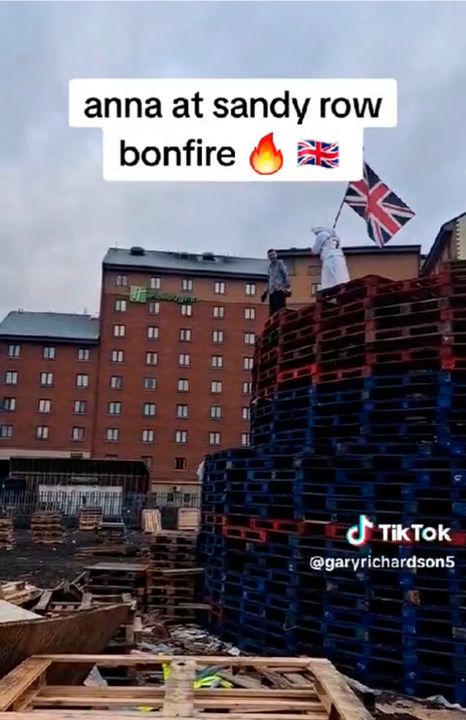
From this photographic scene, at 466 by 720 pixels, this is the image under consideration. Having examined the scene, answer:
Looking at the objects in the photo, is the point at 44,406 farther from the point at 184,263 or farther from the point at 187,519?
the point at 187,519

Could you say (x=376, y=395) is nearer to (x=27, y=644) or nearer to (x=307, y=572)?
(x=307, y=572)

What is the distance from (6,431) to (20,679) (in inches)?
1887

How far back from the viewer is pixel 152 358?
51.2 metres

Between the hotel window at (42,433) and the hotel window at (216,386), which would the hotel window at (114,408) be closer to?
the hotel window at (42,433)

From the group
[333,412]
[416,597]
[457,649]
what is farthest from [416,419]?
[457,649]

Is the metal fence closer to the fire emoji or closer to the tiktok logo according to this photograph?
the fire emoji

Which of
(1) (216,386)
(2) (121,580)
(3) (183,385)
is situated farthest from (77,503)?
(2) (121,580)

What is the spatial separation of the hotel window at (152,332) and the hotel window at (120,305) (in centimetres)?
249

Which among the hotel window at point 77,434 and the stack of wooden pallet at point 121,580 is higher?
the hotel window at point 77,434

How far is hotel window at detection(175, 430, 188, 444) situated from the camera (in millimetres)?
49688

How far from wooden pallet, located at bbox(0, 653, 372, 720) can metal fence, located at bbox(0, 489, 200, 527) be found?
99.6ft

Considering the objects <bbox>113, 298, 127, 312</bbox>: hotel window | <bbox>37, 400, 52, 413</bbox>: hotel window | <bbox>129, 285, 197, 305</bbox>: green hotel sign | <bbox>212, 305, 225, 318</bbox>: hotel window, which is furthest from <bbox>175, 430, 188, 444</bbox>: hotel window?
<bbox>113, 298, 127, 312</bbox>: hotel window

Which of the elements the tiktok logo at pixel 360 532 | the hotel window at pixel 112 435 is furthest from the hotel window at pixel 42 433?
the tiktok logo at pixel 360 532

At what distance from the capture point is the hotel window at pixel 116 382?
50312 millimetres
